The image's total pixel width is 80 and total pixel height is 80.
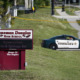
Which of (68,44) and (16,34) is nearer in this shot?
(16,34)

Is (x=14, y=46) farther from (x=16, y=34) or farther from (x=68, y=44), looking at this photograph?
Result: (x=68, y=44)

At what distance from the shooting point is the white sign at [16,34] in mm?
12383

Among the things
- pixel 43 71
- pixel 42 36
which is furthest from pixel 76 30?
pixel 43 71

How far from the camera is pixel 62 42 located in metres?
22.4

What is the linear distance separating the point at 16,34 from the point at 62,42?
33.8 ft

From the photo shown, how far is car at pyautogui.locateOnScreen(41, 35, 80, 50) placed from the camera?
72.7 ft

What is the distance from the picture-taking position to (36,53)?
17.9 metres

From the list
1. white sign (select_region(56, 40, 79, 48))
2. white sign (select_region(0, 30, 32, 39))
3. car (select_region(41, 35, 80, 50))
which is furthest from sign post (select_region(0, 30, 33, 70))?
white sign (select_region(56, 40, 79, 48))

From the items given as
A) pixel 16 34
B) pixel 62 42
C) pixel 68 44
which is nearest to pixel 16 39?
pixel 16 34

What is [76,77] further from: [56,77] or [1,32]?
[1,32]

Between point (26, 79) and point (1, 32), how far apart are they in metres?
2.53

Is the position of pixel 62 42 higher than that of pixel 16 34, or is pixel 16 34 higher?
pixel 16 34

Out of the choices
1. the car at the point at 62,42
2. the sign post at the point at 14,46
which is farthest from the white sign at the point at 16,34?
the car at the point at 62,42

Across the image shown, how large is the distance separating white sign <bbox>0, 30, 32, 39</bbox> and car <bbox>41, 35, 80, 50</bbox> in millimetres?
9706
